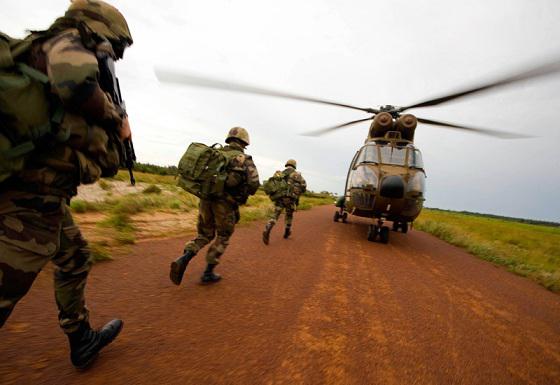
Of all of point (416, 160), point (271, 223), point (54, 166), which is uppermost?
point (416, 160)

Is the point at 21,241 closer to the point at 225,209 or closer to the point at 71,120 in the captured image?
the point at 71,120

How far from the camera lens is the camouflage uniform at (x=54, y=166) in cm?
137

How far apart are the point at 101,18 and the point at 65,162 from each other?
94 cm

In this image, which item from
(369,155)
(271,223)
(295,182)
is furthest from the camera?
(369,155)

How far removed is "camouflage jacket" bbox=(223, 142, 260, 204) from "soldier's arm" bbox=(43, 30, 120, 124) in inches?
81.9

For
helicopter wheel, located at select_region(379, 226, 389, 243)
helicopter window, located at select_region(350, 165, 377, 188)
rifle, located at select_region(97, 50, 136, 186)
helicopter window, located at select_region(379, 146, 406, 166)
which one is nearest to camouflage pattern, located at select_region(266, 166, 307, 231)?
helicopter window, located at select_region(350, 165, 377, 188)

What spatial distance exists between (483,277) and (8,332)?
736cm

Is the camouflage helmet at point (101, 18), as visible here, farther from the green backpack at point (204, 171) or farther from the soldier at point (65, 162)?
the green backpack at point (204, 171)

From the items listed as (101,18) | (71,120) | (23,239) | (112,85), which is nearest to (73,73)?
(71,120)

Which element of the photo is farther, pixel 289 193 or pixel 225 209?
pixel 289 193

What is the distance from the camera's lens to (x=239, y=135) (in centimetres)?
398

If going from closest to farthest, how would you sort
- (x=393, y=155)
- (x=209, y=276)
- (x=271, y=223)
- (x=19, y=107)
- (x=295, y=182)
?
(x=19, y=107) → (x=209, y=276) → (x=271, y=223) → (x=295, y=182) → (x=393, y=155)

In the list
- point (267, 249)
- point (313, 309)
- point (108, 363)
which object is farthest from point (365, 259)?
point (108, 363)

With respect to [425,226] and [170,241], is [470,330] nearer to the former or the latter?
[170,241]
